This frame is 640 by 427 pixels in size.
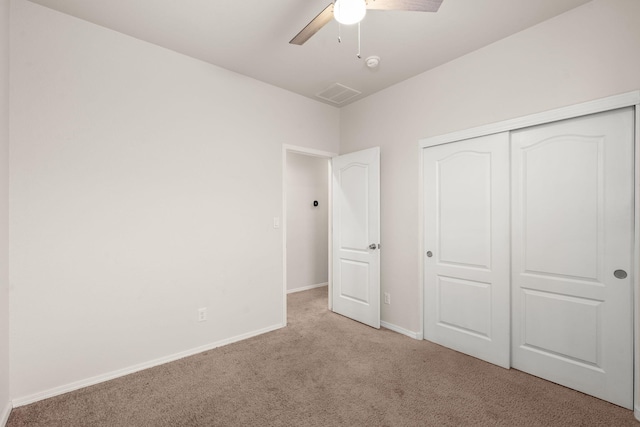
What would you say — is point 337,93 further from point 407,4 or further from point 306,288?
point 306,288

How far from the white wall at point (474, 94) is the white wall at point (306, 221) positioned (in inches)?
52.7

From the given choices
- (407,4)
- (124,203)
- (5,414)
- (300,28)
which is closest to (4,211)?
(124,203)

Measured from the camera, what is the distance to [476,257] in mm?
2654

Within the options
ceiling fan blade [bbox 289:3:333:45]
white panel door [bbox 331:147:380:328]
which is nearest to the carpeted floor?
white panel door [bbox 331:147:380:328]

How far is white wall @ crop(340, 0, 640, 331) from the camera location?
199 centimetres

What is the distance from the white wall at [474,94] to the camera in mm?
1992

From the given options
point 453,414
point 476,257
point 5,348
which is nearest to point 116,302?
point 5,348

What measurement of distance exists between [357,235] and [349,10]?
250cm

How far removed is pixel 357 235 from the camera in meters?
3.57

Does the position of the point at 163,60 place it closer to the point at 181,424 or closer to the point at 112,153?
the point at 112,153

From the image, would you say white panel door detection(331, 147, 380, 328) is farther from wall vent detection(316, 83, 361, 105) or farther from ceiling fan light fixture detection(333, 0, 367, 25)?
ceiling fan light fixture detection(333, 0, 367, 25)

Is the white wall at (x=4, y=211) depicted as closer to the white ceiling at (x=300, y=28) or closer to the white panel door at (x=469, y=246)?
the white ceiling at (x=300, y=28)

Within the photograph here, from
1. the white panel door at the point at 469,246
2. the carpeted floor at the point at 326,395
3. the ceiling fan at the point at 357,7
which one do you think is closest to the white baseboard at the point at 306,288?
the carpeted floor at the point at 326,395

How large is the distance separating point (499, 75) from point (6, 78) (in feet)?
11.9
